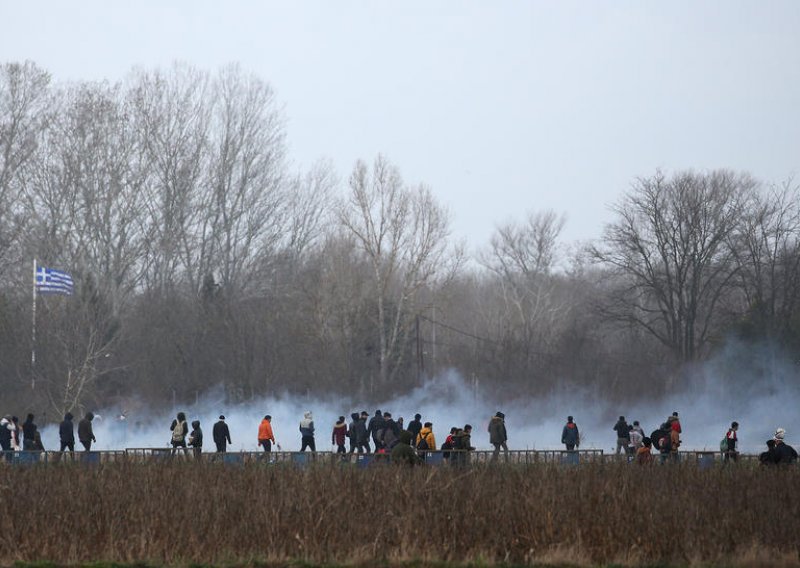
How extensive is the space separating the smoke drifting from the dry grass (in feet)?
79.1

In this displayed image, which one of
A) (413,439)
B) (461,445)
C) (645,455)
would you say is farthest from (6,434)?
(645,455)

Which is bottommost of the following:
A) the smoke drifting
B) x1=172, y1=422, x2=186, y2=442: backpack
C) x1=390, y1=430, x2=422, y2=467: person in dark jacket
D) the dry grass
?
the dry grass

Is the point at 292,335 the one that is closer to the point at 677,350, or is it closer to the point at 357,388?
the point at 357,388

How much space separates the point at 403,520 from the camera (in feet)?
64.6

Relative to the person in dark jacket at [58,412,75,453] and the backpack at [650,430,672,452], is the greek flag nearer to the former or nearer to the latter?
the person in dark jacket at [58,412,75,453]

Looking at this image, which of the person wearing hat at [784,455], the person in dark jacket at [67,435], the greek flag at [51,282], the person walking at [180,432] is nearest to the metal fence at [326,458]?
the person walking at [180,432]

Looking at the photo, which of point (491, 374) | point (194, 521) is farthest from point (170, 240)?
point (194, 521)

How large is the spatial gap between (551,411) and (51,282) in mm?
20690

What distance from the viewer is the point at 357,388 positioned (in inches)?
2250

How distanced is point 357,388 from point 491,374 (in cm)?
604

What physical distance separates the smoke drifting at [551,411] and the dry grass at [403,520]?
79.1 ft

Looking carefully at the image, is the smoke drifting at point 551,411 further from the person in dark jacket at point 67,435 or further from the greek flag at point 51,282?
the person in dark jacket at point 67,435

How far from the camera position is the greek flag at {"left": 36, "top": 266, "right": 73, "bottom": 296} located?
4866 centimetres

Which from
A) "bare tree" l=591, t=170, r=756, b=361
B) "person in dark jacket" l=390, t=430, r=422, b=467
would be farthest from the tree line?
"person in dark jacket" l=390, t=430, r=422, b=467
